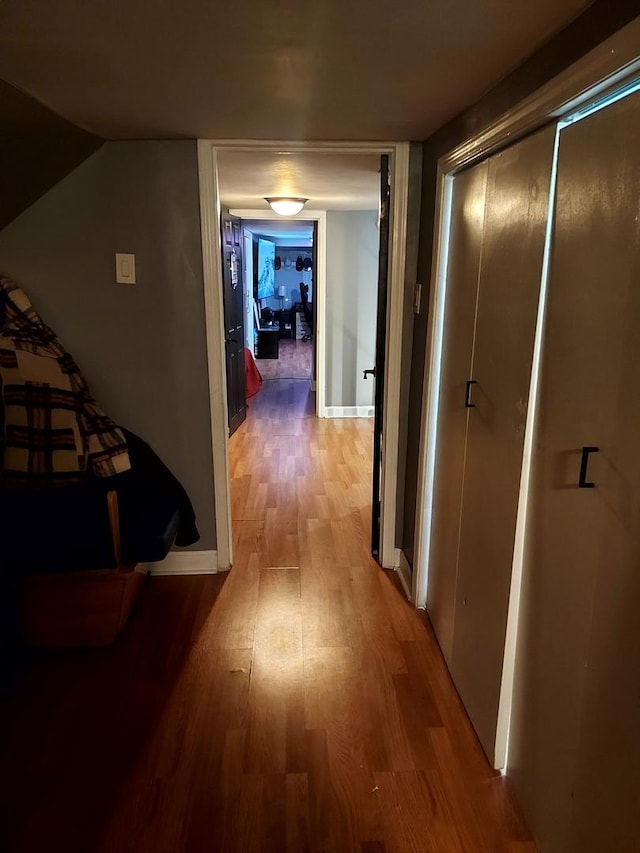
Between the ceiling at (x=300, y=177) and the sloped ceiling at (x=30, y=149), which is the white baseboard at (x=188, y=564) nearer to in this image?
the sloped ceiling at (x=30, y=149)

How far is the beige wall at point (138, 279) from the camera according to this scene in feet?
7.77

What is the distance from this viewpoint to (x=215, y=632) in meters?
2.37

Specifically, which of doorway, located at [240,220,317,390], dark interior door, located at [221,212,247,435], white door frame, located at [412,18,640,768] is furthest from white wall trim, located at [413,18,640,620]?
doorway, located at [240,220,317,390]

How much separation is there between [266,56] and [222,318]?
130cm

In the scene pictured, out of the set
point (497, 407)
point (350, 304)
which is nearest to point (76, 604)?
point (497, 407)

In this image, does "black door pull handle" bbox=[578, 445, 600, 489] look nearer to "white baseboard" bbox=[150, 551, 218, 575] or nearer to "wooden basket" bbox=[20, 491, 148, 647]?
"wooden basket" bbox=[20, 491, 148, 647]

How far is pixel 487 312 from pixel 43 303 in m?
1.86

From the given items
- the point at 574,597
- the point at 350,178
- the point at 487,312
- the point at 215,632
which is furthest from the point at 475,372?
the point at 350,178

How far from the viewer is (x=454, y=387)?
2.04 metres

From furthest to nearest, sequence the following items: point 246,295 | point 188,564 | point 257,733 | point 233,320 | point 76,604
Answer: point 246,295 → point 233,320 → point 188,564 → point 76,604 → point 257,733

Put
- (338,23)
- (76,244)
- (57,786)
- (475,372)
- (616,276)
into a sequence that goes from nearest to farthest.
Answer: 1. (616,276)
2. (338,23)
3. (57,786)
4. (475,372)
5. (76,244)

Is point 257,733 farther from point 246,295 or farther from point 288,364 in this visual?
point 288,364

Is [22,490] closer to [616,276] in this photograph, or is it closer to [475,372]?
[475,372]

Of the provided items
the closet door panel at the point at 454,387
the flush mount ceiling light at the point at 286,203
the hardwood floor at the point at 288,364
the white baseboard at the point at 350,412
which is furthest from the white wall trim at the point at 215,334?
the hardwood floor at the point at 288,364
